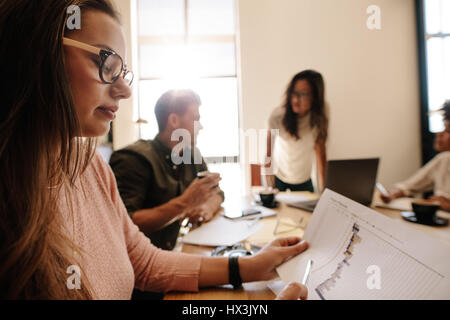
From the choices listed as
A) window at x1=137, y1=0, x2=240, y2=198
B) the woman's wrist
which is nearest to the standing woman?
window at x1=137, y1=0, x2=240, y2=198

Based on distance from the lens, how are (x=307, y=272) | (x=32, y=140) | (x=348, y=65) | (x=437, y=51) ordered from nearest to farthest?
(x=32, y=140)
(x=307, y=272)
(x=437, y=51)
(x=348, y=65)

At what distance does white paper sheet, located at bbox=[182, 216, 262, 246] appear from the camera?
629 mm

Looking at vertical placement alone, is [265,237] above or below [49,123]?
below

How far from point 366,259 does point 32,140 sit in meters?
0.47

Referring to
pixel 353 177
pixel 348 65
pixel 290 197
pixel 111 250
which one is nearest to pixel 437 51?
pixel 348 65

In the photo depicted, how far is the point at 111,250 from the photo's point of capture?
42cm

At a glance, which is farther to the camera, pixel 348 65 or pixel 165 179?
pixel 165 179

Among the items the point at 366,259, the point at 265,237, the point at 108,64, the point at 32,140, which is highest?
the point at 108,64

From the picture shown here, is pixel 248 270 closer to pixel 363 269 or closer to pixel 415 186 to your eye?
pixel 363 269

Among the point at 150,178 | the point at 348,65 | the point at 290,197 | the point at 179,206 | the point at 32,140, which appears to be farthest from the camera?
the point at 290,197

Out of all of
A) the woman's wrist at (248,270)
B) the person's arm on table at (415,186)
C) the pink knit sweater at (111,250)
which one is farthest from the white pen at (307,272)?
the person's arm on table at (415,186)

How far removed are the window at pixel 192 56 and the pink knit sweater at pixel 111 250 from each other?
236mm

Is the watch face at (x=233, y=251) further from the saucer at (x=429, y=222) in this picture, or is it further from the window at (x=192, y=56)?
the saucer at (x=429, y=222)
